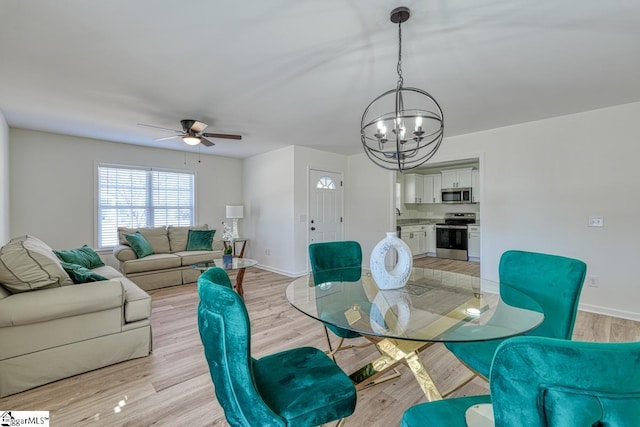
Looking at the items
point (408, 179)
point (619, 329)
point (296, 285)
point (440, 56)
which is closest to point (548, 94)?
point (440, 56)

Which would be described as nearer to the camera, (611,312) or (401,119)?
(401,119)

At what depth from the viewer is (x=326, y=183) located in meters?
5.89

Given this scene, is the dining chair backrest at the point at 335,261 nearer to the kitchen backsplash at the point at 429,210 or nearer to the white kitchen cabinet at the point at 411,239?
the white kitchen cabinet at the point at 411,239

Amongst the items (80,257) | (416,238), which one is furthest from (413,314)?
(416,238)

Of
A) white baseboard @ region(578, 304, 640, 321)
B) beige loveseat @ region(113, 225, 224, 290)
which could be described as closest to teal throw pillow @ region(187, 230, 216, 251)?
beige loveseat @ region(113, 225, 224, 290)

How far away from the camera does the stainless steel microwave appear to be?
7030 mm

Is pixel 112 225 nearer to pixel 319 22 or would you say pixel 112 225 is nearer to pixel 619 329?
pixel 319 22

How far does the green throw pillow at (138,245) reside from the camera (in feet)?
15.0

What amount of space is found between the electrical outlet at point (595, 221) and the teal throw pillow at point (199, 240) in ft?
18.4

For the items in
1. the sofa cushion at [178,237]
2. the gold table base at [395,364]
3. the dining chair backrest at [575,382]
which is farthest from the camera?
the sofa cushion at [178,237]

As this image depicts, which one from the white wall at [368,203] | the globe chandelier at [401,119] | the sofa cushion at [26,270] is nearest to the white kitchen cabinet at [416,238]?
the white wall at [368,203]

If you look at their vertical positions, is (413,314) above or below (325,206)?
below

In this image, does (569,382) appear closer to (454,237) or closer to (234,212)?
(234,212)

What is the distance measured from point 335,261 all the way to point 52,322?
7.14 ft
